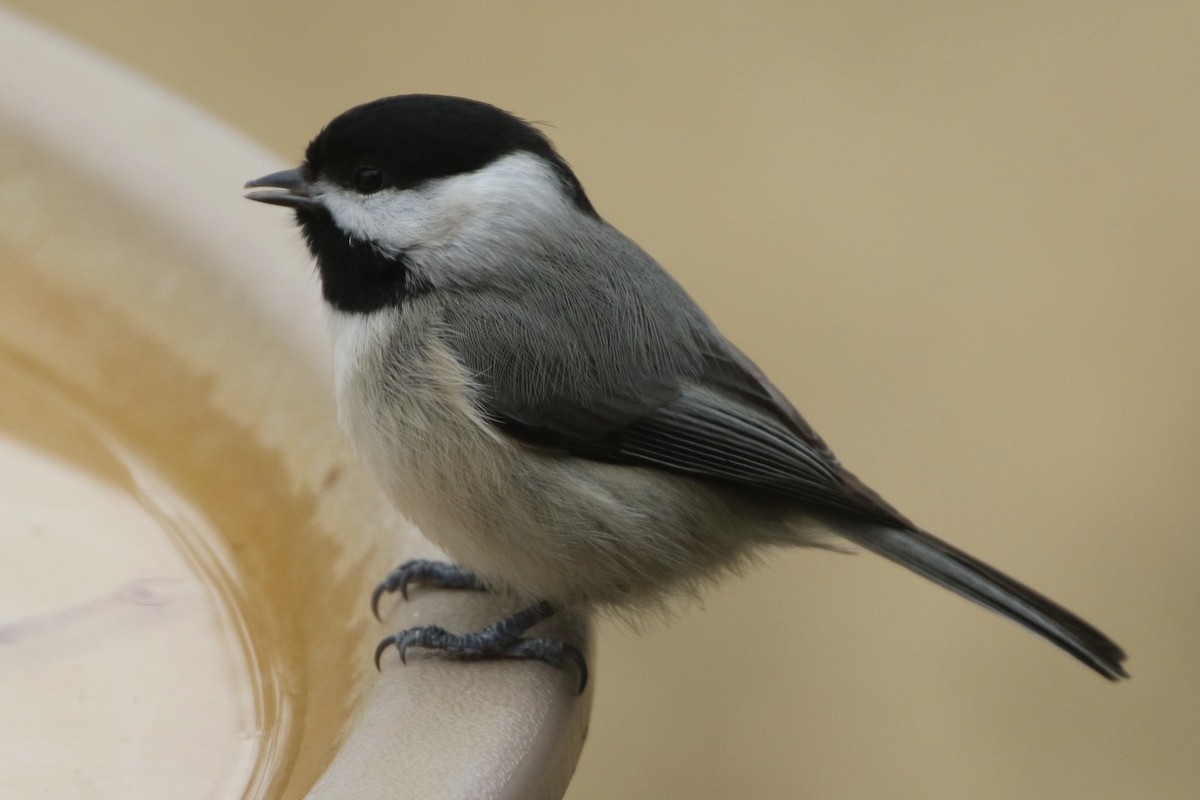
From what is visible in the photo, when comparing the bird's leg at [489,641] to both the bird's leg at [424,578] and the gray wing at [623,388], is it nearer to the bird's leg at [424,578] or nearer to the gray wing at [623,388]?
the bird's leg at [424,578]

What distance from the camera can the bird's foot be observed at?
4.08 feet

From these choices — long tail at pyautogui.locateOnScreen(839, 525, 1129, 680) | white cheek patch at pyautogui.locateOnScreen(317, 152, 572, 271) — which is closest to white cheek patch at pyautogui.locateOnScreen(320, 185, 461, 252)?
white cheek patch at pyautogui.locateOnScreen(317, 152, 572, 271)

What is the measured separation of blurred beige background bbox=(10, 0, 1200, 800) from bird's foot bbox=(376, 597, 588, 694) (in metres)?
1.29

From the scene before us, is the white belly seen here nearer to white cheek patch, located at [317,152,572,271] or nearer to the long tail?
white cheek patch, located at [317,152,572,271]

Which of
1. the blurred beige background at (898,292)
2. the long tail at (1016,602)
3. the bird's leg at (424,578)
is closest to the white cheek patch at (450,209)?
the bird's leg at (424,578)

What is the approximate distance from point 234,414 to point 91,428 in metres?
0.16

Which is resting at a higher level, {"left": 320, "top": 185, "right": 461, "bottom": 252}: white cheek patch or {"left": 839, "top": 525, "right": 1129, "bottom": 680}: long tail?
{"left": 320, "top": 185, "right": 461, "bottom": 252}: white cheek patch

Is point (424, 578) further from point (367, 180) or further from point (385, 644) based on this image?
point (367, 180)

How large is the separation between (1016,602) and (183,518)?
33.6 inches

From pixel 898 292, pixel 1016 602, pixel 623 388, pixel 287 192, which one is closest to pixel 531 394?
pixel 623 388

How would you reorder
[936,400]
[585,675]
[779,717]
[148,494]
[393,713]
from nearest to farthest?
[393,713], [585,675], [148,494], [779,717], [936,400]

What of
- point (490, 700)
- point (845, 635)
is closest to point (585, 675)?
point (490, 700)

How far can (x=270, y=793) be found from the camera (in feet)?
3.72

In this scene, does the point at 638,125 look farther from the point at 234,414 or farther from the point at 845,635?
the point at 234,414
